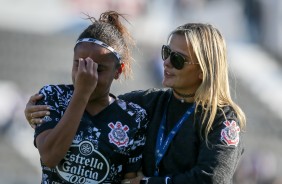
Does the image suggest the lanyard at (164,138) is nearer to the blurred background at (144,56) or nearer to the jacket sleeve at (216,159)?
the jacket sleeve at (216,159)

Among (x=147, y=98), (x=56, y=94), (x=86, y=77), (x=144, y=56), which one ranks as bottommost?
(x=144, y=56)

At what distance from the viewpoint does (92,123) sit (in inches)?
149

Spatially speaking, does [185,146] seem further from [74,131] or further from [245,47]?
[245,47]

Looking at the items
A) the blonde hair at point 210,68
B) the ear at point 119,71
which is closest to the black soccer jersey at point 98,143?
the ear at point 119,71

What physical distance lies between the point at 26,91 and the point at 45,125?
8233 mm

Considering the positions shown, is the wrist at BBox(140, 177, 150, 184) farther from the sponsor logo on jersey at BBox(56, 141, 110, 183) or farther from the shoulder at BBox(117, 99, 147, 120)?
the shoulder at BBox(117, 99, 147, 120)

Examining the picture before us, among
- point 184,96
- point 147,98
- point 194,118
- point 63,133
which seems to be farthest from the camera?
point 147,98

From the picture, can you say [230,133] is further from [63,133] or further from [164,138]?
[63,133]

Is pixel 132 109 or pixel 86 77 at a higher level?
pixel 86 77

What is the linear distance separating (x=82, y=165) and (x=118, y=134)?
248 mm

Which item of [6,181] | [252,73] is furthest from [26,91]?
[252,73]

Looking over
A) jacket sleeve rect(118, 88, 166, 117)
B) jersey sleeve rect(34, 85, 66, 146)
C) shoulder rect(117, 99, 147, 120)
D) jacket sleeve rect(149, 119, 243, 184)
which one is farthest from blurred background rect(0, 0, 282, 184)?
jacket sleeve rect(149, 119, 243, 184)

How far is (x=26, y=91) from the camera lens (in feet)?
38.8

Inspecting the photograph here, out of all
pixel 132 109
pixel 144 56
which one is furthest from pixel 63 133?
pixel 144 56
